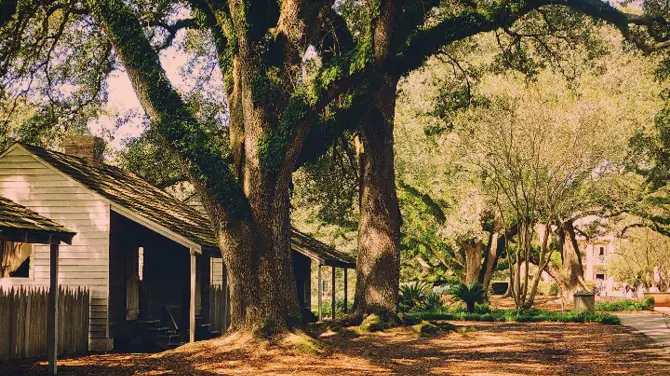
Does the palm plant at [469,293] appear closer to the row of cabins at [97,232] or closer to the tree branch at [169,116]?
the row of cabins at [97,232]

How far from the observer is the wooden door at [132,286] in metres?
20.8

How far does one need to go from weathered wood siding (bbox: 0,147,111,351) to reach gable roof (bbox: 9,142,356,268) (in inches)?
10.1

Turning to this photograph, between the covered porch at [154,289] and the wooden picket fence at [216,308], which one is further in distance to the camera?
the wooden picket fence at [216,308]

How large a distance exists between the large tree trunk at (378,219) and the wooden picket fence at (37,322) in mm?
7598

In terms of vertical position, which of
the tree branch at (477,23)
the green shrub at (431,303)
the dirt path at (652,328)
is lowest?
the dirt path at (652,328)

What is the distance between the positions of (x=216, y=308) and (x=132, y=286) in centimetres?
396

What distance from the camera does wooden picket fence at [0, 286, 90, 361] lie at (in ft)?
51.0

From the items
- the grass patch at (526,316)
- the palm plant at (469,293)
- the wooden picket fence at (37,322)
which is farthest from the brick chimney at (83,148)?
the palm plant at (469,293)

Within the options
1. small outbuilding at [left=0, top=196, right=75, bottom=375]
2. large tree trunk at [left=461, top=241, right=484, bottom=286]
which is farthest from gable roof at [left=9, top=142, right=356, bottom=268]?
large tree trunk at [left=461, top=241, right=484, bottom=286]

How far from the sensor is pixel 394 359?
15578 mm

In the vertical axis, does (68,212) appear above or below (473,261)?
above

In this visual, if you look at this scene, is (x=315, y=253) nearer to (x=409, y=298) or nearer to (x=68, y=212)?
(x=68, y=212)

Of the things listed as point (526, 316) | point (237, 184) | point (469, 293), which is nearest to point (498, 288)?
point (469, 293)

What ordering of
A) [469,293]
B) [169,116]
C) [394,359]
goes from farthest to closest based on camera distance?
[469,293]
[169,116]
[394,359]
